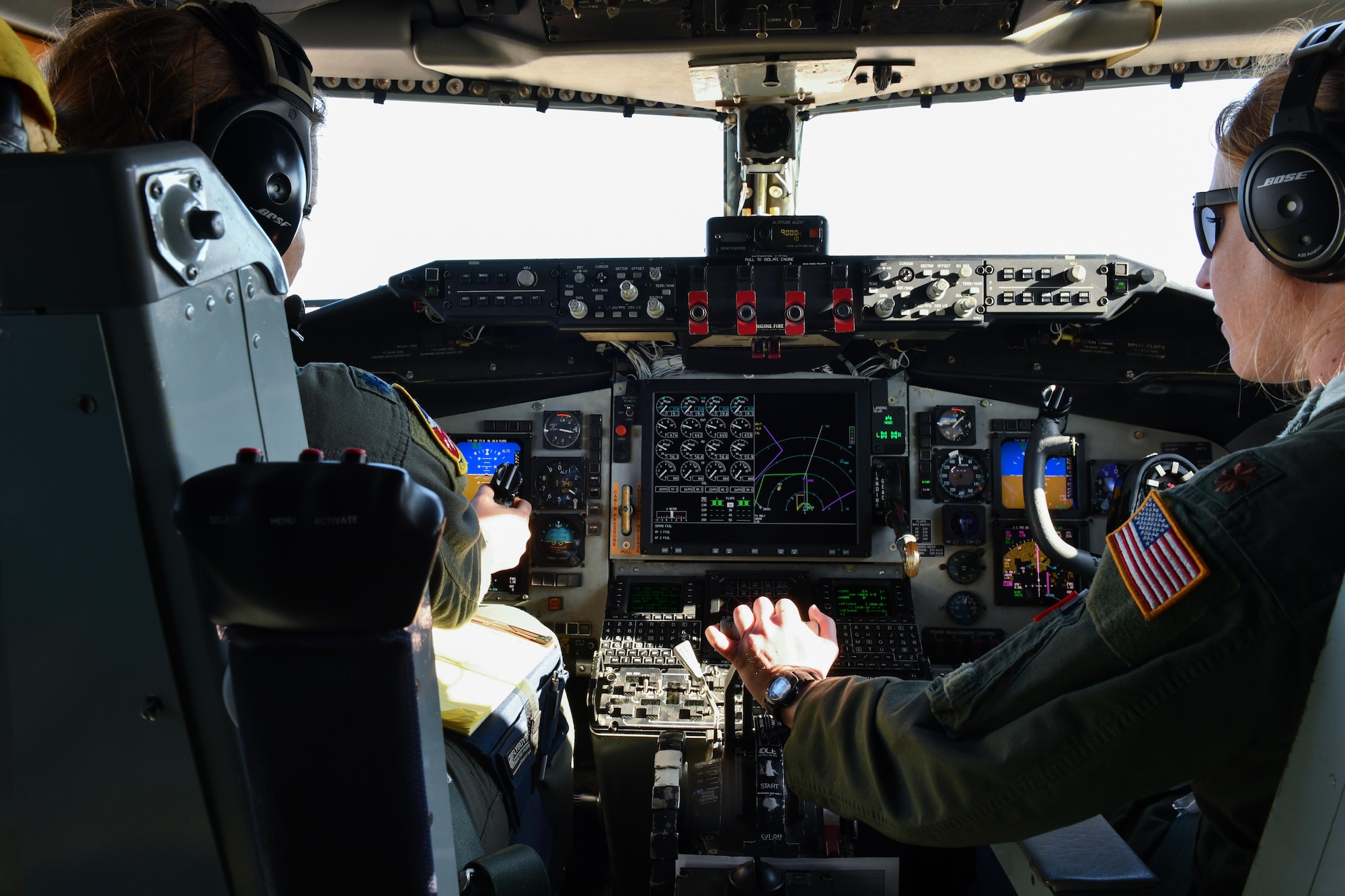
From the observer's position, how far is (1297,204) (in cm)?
82

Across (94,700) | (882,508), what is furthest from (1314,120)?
(882,508)

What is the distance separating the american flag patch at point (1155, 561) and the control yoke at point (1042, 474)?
4.20ft

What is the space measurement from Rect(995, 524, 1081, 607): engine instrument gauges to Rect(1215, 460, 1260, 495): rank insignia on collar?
2.03 meters

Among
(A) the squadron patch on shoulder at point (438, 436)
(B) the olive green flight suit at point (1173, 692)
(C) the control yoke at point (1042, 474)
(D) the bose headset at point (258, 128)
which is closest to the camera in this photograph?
(B) the olive green flight suit at point (1173, 692)

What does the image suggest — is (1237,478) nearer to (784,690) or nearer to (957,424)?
(784,690)

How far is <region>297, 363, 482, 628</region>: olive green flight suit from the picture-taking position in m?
1.07

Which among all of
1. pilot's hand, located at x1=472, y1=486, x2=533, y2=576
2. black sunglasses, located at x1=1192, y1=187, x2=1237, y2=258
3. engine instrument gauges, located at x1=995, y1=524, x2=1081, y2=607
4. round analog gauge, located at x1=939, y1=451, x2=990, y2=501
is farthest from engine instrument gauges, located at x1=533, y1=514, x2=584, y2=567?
black sunglasses, located at x1=1192, y1=187, x2=1237, y2=258

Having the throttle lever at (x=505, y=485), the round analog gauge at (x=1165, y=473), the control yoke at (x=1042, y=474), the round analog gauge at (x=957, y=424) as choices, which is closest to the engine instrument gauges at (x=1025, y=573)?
the round analog gauge at (x=957, y=424)

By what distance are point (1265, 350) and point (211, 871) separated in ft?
3.76

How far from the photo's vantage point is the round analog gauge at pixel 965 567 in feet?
8.93

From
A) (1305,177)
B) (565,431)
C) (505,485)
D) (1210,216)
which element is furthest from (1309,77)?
(565,431)

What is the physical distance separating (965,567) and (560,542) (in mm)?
1292

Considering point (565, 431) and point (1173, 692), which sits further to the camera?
point (565, 431)

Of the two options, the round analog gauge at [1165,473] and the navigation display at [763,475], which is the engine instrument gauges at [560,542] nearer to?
the navigation display at [763,475]
